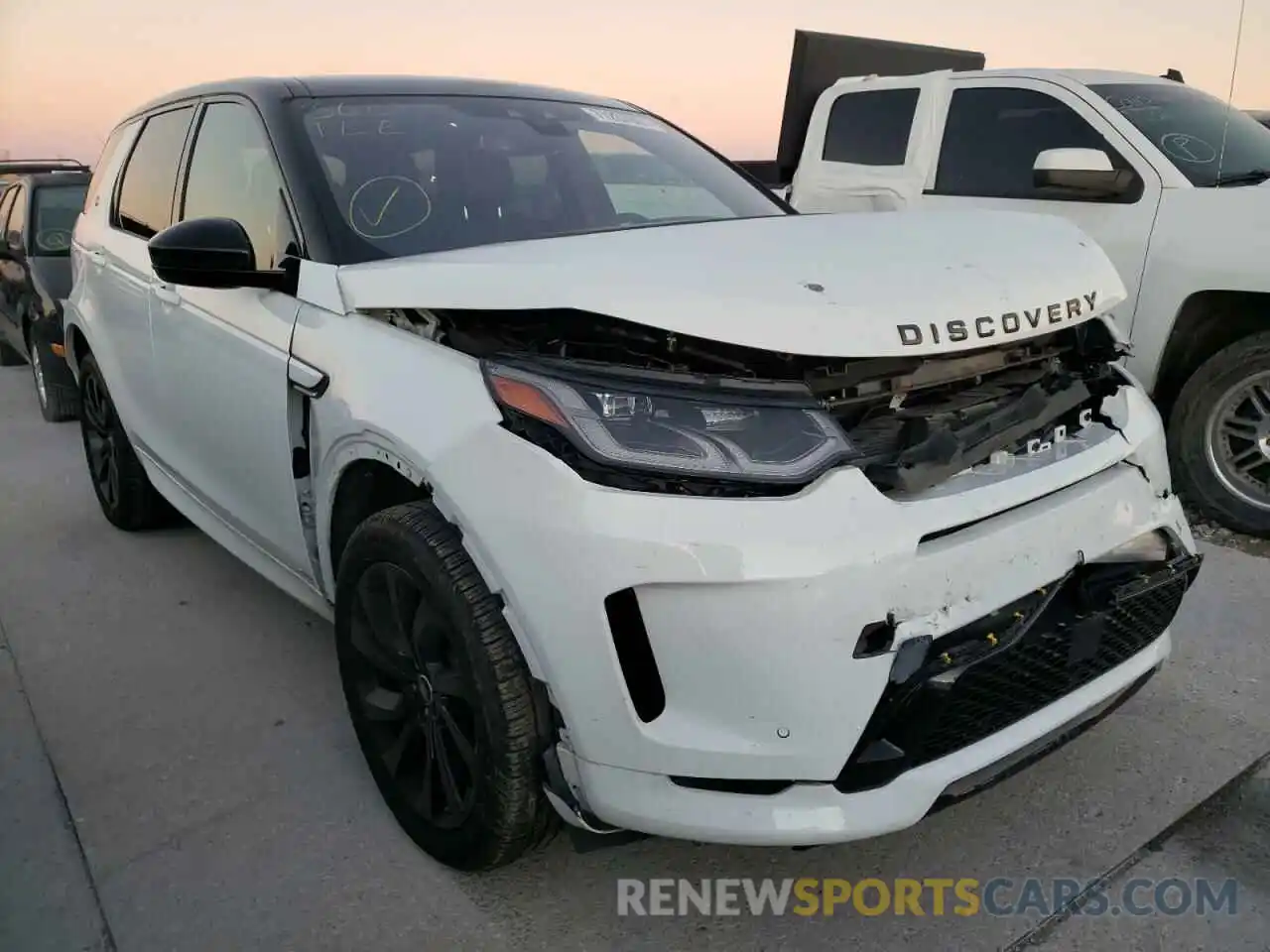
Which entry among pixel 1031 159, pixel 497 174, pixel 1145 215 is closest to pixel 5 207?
pixel 497 174

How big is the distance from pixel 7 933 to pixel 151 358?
1.89 metres

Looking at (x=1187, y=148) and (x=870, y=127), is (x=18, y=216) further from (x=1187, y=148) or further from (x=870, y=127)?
(x=1187, y=148)

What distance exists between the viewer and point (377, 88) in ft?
9.81

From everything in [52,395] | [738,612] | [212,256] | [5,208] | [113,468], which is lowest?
[52,395]

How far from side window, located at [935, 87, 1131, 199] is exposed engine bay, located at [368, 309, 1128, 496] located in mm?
3032

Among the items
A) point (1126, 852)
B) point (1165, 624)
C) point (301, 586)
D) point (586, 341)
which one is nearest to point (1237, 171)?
point (1165, 624)

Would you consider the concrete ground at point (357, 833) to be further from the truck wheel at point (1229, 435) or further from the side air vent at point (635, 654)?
the truck wheel at point (1229, 435)

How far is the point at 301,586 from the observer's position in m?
2.81

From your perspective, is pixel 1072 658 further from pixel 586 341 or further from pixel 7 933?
pixel 7 933

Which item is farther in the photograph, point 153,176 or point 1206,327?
point 1206,327

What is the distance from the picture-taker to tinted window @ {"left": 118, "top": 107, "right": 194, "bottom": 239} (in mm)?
3520

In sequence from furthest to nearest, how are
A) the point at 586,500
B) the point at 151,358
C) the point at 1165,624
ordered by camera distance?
the point at 151,358 < the point at 1165,624 < the point at 586,500

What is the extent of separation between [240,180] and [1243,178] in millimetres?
3974

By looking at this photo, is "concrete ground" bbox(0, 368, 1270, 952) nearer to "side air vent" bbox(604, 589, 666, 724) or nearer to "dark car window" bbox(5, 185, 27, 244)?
"side air vent" bbox(604, 589, 666, 724)
